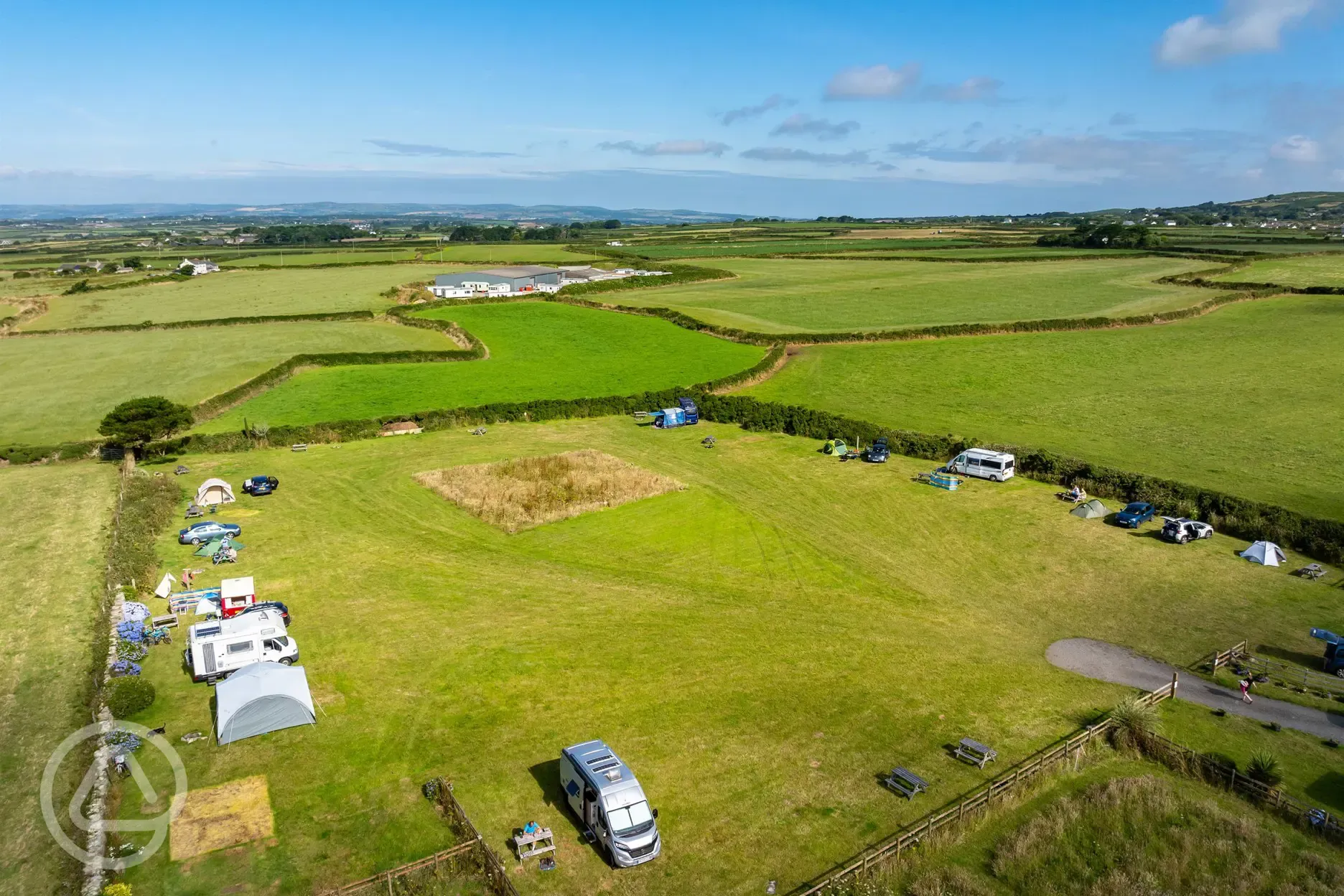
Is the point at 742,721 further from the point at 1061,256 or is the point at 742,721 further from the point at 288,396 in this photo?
the point at 1061,256

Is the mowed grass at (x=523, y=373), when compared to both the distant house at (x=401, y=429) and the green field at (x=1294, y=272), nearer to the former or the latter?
the distant house at (x=401, y=429)

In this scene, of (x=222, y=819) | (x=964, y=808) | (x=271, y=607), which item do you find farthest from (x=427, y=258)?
(x=964, y=808)

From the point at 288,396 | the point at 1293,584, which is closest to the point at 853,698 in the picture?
the point at 1293,584

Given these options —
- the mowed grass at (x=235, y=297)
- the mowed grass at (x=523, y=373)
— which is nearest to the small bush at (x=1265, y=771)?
the mowed grass at (x=523, y=373)

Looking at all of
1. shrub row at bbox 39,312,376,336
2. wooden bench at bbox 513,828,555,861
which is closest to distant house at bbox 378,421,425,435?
wooden bench at bbox 513,828,555,861

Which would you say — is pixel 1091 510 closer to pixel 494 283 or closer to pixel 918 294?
pixel 918 294

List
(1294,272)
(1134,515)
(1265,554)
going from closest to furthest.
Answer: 1. (1265,554)
2. (1134,515)
3. (1294,272)
